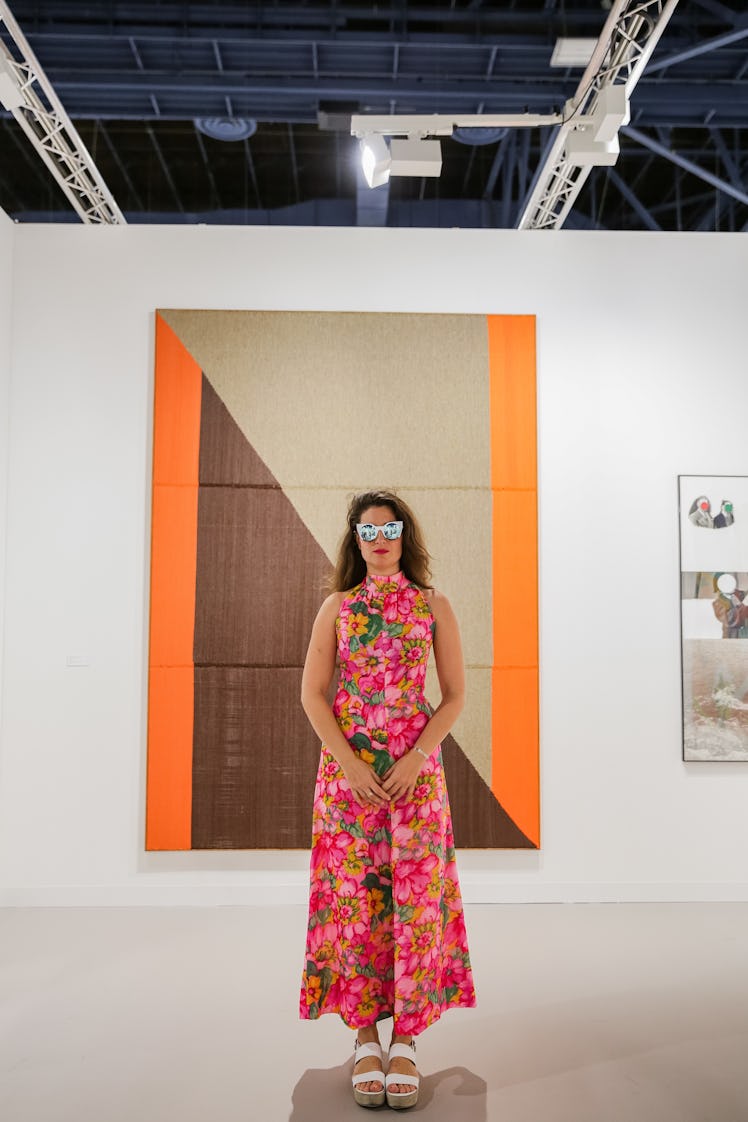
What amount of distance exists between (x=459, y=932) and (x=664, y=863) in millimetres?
2135

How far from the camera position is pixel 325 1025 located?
2844 mm

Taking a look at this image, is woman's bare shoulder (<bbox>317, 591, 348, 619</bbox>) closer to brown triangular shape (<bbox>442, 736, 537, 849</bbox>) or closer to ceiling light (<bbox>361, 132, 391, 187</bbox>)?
brown triangular shape (<bbox>442, 736, 537, 849</bbox>)

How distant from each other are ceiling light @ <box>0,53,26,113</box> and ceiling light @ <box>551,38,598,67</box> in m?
2.22

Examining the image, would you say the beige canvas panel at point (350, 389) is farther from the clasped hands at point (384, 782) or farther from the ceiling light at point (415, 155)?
the clasped hands at point (384, 782)

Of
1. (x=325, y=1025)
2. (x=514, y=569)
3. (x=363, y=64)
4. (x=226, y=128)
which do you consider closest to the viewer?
(x=325, y=1025)

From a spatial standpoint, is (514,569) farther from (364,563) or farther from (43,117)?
(43,117)

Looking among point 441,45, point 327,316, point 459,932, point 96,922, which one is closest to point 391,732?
point 459,932

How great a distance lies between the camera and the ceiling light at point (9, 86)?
11.1ft

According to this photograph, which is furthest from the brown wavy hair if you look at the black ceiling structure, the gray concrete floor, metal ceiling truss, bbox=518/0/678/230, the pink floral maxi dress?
metal ceiling truss, bbox=518/0/678/230

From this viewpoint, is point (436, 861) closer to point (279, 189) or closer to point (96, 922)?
point (96, 922)

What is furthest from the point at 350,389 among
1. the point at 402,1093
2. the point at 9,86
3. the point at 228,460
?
the point at 402,1093

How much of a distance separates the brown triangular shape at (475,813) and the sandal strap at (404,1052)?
1.83 meters

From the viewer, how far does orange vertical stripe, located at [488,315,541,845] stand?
4238mm

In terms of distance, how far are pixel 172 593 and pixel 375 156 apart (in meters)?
2.19
